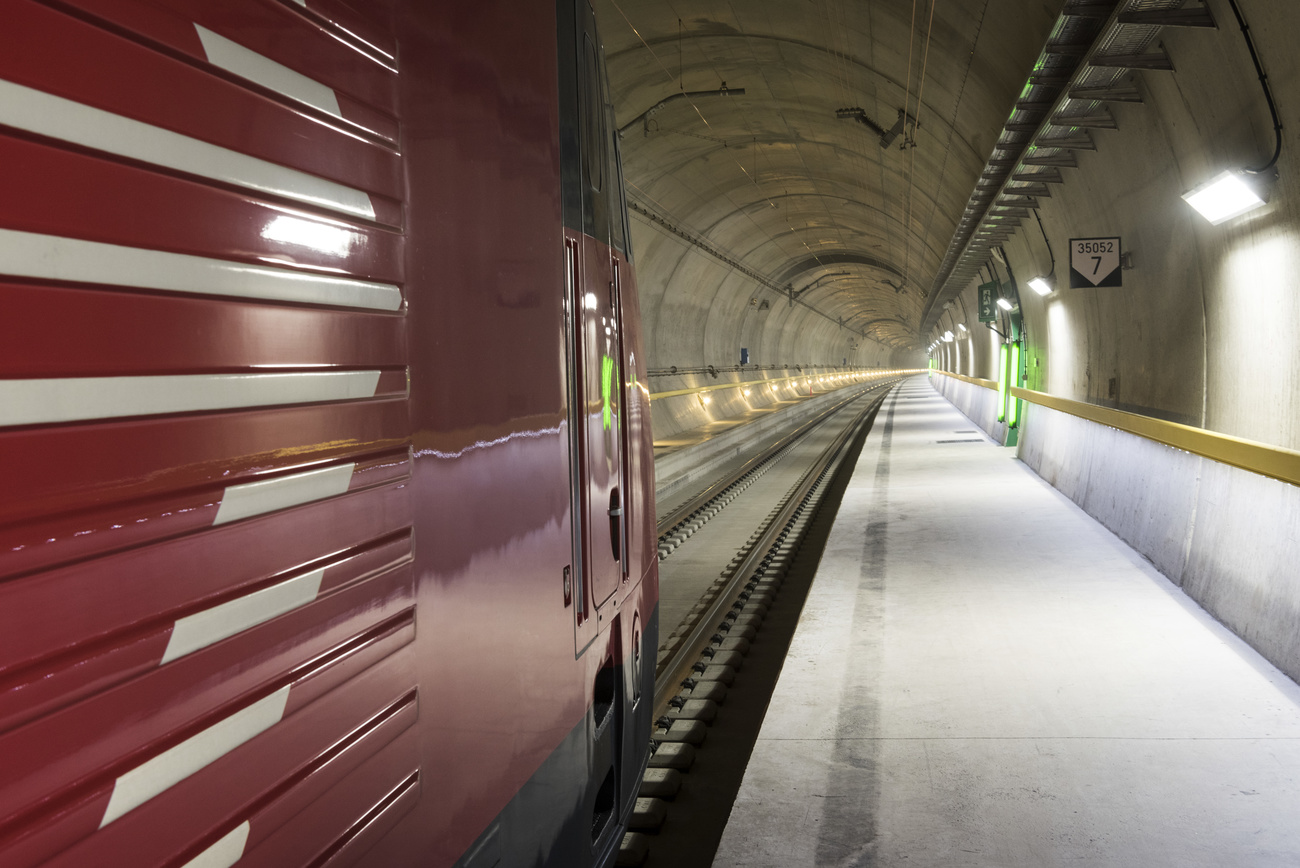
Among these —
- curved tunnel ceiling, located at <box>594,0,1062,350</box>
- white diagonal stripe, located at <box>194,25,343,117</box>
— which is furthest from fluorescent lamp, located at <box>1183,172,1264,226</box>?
white diagonal stripe, located at <box>194,25,343,117</box>

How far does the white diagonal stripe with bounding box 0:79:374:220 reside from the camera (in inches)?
45.3

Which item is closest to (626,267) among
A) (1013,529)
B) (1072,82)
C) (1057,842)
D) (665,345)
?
(1057,842)

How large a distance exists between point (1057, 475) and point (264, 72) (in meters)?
13.8

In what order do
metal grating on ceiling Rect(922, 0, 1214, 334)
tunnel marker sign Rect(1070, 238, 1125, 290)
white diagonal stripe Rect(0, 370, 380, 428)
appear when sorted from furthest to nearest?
1. tunnel marker sign Rect(1070, 238, 1125, 290)
2. metal grating on ceiling Rect(922, 0, 1214, 334)
3. white diagonal stripe Rect(0, 370, 380, 428)

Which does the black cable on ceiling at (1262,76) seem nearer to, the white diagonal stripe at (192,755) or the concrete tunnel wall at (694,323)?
the white diagonal stripe at (192,755)

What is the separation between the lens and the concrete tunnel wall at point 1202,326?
6305 mm

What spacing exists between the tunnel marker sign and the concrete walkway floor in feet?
10.0

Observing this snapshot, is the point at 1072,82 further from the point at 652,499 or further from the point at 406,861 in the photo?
the point at 406,861

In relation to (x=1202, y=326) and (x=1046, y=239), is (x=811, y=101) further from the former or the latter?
(x=1202, y=326)

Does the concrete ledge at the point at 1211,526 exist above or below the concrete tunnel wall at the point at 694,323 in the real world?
below

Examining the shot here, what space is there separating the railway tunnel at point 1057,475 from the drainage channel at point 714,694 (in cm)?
11

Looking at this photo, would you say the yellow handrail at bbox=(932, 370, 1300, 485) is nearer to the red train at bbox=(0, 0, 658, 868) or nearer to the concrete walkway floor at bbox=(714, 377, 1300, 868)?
the concrete walkway floor at bbox=(714, 377, 1300, 868)

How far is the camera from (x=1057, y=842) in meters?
4.05

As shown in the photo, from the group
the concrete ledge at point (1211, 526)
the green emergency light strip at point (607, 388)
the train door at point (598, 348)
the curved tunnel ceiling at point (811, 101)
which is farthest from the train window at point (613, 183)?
the curved tunnel ceiling at point (811, 101)
